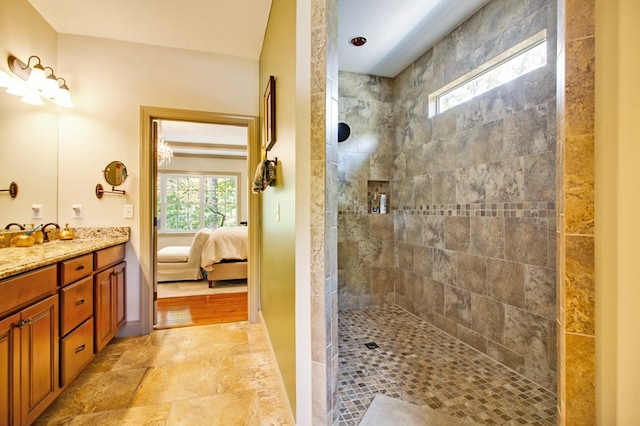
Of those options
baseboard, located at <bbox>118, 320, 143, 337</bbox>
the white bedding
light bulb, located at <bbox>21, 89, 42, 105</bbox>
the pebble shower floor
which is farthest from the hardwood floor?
light bulb, located at <bbox>21, 89, 42, 105</bbox>

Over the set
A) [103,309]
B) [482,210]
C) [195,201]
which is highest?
[195,201]

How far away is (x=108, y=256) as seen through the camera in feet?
7.48

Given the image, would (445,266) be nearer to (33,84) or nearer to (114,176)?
(114,176)

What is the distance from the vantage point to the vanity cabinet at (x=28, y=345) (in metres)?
1.20

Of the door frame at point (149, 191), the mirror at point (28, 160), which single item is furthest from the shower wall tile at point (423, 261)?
the mirror at point (28, 160)

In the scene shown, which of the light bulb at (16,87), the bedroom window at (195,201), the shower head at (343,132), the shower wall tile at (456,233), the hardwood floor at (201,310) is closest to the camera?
the light bulb at (16,87)

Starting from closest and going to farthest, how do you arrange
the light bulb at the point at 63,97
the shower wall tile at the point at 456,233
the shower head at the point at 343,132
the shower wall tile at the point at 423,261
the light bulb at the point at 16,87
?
the light bulb at the point at 16,87
the light bulb at the point at 63,97
the shower wall tile at the point at 456,233
the shower wall tile at the point at 423,261
the shower head at the point at 343,132

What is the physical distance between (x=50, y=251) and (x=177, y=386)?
1182mm

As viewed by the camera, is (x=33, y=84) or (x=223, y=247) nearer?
(x=33, y=84)

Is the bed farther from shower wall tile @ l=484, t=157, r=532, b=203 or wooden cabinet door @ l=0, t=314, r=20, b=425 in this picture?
shower wall tile @ l=484, t=157, r=532, b=203

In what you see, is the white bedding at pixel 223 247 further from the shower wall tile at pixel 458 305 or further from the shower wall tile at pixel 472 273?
the shower wall tile at pixel 472 273

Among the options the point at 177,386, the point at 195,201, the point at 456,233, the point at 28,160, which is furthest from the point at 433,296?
the point at 195,201

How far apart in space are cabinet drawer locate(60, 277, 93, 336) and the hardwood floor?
1048 millimetres

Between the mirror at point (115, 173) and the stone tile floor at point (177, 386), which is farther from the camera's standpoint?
the mirror at point (115, 173)
